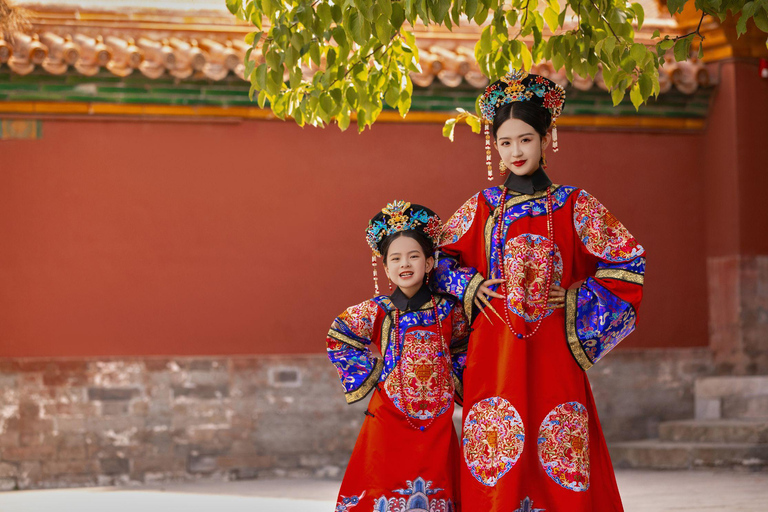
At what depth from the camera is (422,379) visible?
11.5 ft

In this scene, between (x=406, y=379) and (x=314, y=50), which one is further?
(x=314, y=50)

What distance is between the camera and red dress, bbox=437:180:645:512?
10.6ft

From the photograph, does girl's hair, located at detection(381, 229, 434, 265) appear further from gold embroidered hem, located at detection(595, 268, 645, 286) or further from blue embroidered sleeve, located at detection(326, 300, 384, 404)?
gold embroidered hem, located at detection(595, 268, 645, 286)

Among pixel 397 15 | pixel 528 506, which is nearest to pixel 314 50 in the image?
pixel 397 15

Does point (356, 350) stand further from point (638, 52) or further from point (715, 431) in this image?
point (715, 431)

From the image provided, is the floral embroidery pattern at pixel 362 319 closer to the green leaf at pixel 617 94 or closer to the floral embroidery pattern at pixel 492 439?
the floral embroidery pattern at pixel 492 439

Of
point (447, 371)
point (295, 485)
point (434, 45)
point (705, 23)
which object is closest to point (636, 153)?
point (705, 23)

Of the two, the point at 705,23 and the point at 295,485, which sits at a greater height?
the point at 705,23

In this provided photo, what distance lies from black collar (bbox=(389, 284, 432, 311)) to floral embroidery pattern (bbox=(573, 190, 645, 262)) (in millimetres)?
596

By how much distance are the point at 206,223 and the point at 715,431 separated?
13.4 feet

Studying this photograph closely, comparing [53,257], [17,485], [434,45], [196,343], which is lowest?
[17,485]

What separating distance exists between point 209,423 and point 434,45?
3.37m

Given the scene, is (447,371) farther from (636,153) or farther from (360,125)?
(636,153)

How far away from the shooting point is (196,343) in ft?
24.1
